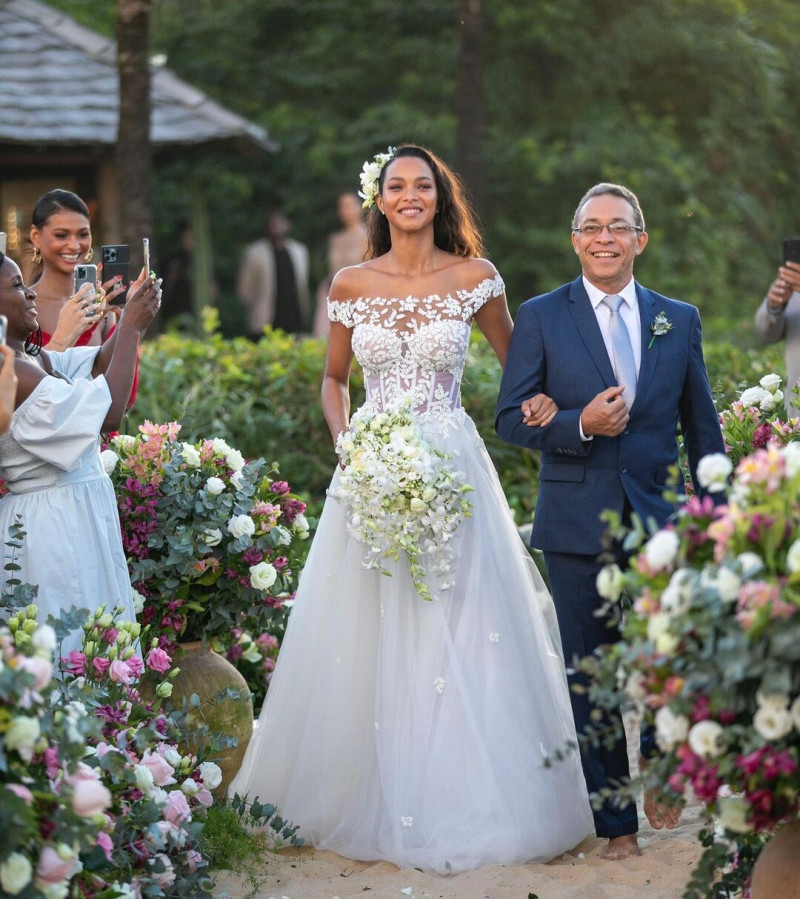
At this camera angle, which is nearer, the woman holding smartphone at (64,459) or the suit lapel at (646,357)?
the woman holding smartphone at (64,459)

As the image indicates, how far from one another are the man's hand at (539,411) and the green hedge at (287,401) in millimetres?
3409

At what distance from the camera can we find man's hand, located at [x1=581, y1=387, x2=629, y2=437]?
4559mm

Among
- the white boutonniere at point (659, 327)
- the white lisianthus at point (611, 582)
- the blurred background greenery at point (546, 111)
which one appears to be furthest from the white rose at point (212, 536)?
the blurred background greenery at point (546, 111)

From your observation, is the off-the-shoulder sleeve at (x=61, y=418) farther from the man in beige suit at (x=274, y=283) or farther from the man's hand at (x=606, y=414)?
the man in beige suit at (x=274, y=283)

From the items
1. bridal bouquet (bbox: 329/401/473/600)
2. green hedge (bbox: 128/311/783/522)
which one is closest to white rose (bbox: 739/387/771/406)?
bridal bouquet (bbox: 329/401/473/600)

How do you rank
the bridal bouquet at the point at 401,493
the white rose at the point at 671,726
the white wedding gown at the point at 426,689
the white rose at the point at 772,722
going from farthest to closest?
the white wedding gown at the point at 426,689
the bridal bouquet at the point at 401,493
the white rose at the point at 671,726
the white rose at the point at 772,722

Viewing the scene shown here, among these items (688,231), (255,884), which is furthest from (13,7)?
(255,884)

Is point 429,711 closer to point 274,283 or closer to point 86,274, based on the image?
point 86,274

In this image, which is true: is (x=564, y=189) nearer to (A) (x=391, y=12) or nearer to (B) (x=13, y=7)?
(A) (x=391, y=12)

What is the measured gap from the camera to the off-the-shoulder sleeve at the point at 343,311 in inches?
215

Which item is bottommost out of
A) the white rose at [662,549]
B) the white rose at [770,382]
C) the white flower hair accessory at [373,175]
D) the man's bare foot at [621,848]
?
the man's bare foot at [621,848]

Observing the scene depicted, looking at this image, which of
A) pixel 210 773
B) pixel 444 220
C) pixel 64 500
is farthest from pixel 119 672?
pixel 444 220

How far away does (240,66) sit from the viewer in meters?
19.9

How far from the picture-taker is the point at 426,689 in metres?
5.13
